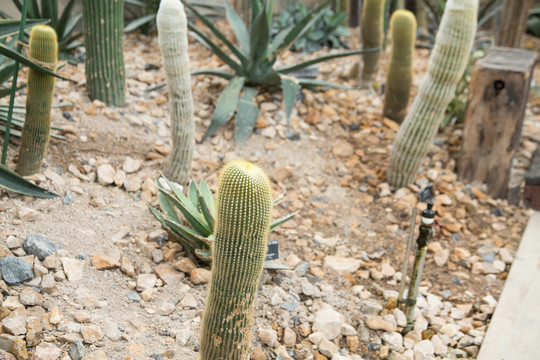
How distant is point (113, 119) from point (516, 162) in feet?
9.54

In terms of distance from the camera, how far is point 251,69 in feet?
13.2

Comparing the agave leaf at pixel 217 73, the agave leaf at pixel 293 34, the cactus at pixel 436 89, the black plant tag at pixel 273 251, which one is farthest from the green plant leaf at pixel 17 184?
the cactus at pixel 436 89

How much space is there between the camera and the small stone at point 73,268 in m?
2.41

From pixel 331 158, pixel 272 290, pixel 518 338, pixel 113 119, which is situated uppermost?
pixel 113 119

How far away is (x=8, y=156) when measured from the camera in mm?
3027

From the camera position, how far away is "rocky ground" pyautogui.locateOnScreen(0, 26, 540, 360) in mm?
2301

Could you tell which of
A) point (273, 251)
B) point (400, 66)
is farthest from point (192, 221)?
point (400, 66)

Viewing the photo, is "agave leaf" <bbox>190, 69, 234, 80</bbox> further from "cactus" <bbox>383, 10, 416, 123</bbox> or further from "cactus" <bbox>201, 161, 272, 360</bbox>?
"cactus" <bbox>201, 161, 272, 360</bbox>

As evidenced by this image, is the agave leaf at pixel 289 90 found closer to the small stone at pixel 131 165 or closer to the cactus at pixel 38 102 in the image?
the small stone at pixel 131 165

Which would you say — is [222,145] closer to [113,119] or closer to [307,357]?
[113,119]

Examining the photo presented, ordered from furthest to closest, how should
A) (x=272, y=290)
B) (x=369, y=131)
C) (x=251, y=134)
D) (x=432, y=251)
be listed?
(x=369, y=131) < (x=251, y=134) < (x=432, y=251) < (x=272, y=290)

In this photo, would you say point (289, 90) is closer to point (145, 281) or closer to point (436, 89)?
point (436, 89)

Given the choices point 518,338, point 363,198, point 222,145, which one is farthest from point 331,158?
point 518,338

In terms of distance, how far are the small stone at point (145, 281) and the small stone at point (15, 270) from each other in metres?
0.44
